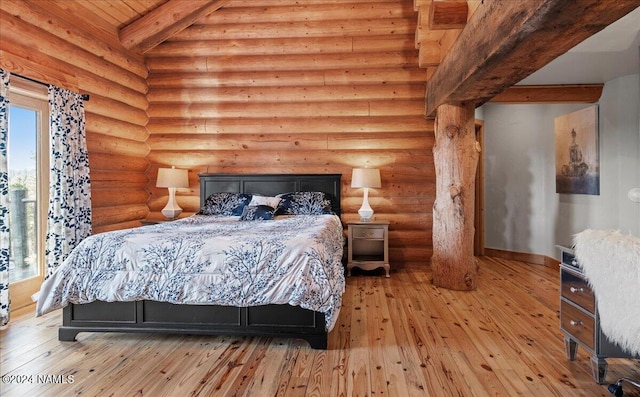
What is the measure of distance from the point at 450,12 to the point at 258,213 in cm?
267

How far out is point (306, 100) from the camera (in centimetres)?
503

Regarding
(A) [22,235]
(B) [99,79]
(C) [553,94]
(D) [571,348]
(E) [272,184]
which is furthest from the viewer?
(E) [272,184]

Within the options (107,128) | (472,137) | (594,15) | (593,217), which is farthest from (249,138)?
(593,217)

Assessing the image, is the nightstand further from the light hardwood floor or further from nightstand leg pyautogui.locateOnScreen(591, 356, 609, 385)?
nightstand leg pyautogui.locateOnScreen(591, 356, 609, 385)

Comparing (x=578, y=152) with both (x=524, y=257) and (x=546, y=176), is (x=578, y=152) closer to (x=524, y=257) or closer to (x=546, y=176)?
(x=546, y=176)

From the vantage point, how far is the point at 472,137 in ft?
12.7

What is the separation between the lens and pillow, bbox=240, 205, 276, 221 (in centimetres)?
403

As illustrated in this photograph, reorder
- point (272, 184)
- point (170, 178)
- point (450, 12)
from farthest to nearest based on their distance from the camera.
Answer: point (272, 184) → point (170, 178) → point (450, 12)

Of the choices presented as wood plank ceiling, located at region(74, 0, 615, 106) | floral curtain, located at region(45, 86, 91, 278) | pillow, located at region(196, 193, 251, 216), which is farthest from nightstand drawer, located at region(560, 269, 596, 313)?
floral curtain, located at region(45, 86, 91, 278)

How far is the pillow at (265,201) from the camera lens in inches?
176

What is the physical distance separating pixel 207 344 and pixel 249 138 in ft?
10.5

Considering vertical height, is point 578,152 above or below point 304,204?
above

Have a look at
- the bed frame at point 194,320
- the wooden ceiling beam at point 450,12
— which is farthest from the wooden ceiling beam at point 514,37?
Result: the bed frame at point 194,320

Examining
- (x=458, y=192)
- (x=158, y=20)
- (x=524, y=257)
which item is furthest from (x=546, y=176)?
(x=158, y=20)
